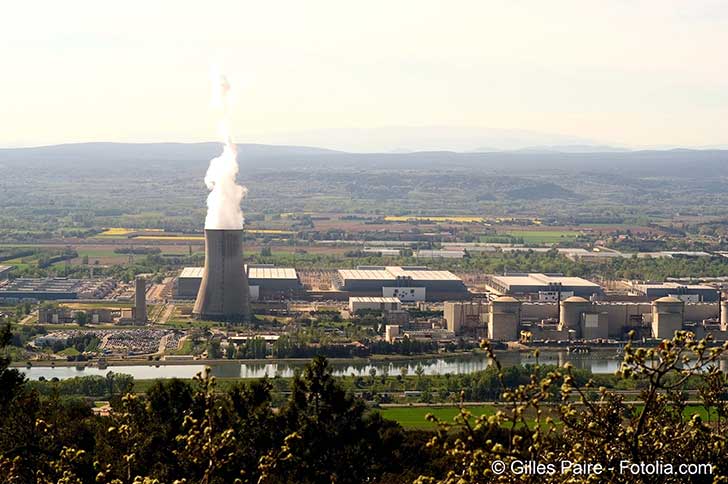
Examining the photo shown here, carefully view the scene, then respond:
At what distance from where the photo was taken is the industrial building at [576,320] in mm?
29312

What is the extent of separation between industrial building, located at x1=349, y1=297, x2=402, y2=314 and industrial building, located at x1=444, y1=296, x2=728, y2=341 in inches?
109

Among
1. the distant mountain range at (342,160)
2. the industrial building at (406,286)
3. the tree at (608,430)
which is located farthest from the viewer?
the distant mountain range at (342,160)

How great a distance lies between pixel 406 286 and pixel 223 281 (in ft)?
27.7

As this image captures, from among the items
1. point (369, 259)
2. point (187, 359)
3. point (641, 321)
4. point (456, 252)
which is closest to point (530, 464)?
point (187, 359)

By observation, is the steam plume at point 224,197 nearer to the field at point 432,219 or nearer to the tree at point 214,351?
the tree at point 214,351

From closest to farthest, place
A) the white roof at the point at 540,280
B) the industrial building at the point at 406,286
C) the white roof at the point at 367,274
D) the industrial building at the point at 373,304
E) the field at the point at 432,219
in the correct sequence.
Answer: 1. the industrial building at the point at 373,304
2. the industrial building at the point at 406,286
3. the white roof at the point at 540,280
4. the white roof at the point at 367,274
5. the field at the point at 432,219

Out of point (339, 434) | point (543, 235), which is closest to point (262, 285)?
point (339, 434)

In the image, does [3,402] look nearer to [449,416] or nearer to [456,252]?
[449,416]

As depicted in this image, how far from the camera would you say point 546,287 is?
36.9m

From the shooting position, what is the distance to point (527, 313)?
3159cm

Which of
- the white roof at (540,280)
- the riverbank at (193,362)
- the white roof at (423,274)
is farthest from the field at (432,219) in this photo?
the riverbank at (193,362)

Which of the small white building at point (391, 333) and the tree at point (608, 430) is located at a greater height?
the tree at point (608, 430)

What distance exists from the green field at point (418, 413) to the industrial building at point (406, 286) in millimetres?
15488

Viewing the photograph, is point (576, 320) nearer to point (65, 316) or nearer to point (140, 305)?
point (140, 305)
